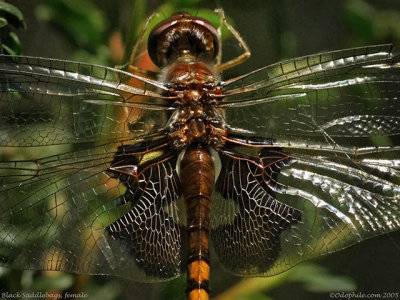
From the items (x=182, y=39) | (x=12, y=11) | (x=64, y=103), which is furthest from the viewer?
(x=182, y=39)

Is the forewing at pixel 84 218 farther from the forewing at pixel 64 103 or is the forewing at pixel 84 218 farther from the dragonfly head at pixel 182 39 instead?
the dragonfly head at pixel 182 39

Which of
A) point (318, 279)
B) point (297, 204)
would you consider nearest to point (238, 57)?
point (297, 204)

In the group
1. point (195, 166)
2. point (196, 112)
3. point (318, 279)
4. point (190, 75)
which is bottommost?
point (318, 279)

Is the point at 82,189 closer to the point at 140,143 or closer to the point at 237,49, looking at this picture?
the point at 140,143

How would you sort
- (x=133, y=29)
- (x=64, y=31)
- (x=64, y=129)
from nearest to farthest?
1. (x=64, y=129)
2. (x=133, y=29)
3. (x=64, y=31)

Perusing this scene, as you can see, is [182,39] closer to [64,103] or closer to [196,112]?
[196,112]

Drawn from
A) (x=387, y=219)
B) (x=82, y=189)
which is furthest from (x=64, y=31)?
(x=387, y=219)

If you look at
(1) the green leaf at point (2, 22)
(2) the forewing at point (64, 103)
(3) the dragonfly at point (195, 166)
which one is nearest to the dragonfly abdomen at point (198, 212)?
(3) the dragonfly at point (195, 166)
